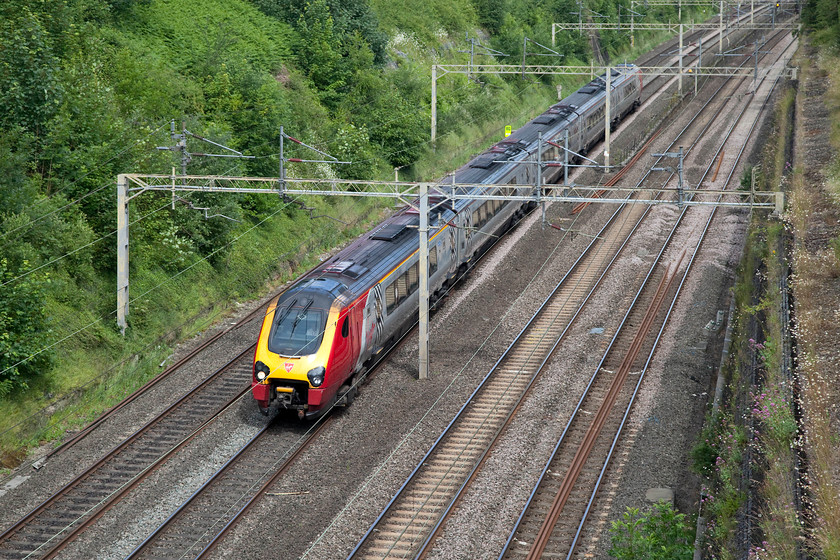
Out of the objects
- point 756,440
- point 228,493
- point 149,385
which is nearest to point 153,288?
point 149,385

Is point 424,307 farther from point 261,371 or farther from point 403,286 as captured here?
point 261,371

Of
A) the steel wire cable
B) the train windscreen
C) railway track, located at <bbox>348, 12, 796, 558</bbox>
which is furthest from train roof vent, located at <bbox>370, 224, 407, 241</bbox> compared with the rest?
the steel wire cable

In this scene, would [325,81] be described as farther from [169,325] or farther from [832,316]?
[832,316]

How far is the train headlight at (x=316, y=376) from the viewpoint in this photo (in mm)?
19906

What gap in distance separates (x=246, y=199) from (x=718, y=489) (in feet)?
69.3

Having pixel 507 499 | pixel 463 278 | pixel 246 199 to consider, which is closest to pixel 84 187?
pixel 246 199

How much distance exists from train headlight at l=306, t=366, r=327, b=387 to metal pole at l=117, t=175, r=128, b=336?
7608 mm

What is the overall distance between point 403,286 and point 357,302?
3.27 m

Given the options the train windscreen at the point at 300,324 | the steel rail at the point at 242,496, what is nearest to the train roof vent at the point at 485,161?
the steel rail at the point at 242,496

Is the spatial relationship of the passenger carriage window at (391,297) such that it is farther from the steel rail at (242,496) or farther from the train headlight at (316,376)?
the train headlight at (316,376)

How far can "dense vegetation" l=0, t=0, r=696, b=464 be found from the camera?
901 inches

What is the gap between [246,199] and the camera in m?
32.6

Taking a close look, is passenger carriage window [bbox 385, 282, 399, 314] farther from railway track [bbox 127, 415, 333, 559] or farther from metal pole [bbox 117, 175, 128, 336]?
metal pole [bbox 117, 175, 128, 336]

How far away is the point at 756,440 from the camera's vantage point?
15.7 meters
